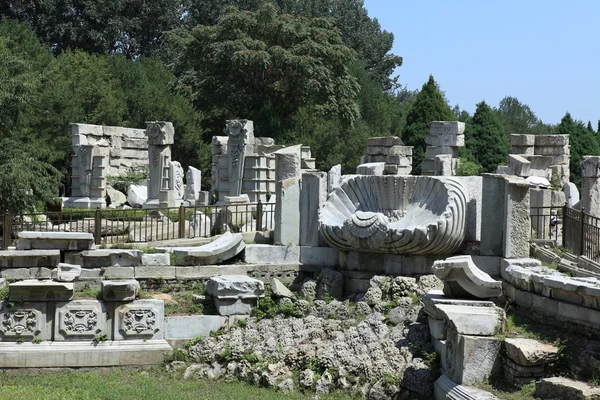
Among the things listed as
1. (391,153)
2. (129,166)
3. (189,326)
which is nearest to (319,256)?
(189,326)

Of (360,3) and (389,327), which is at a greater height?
(360,3)

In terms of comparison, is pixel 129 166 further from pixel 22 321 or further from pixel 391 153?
pixel 22 321

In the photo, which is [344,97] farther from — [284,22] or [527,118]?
[527,118]

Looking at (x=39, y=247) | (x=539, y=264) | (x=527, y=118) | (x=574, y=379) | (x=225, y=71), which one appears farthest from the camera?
(x=527, y=118)

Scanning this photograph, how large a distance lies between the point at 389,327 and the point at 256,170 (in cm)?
1454

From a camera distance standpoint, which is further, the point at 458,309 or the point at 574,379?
the point at 458,309

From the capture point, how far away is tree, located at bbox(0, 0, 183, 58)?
155 feet

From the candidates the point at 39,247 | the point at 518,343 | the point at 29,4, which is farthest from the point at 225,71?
the point at 518,343

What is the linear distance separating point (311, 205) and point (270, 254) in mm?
1044

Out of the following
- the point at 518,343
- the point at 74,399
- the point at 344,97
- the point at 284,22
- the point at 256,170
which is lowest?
the point at 74,399

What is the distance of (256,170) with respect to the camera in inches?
1076

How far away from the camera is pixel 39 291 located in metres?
13.3

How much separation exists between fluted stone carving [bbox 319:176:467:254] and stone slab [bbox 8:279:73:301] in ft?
13.7

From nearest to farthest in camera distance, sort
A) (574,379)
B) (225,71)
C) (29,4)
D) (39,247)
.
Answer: (574,379) < (39,247) < (225,71) < (29,4)
